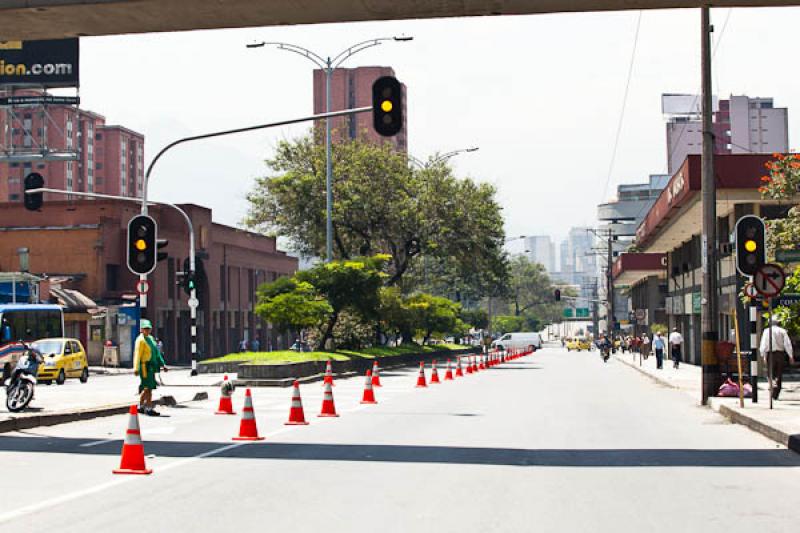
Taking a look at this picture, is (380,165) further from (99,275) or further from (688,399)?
(688,399)

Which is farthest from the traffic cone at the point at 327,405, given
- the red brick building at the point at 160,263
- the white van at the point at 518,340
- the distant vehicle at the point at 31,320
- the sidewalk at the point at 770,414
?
the white van at the point at 518,340

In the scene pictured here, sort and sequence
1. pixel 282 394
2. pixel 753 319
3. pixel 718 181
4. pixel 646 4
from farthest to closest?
pixel 718 181
pixel 282 394
pixel 753 319
pixel 646 4

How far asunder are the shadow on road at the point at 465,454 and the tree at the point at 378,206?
45.3 metres

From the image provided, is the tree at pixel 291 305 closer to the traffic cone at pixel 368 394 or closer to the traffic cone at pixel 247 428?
the traffic cone at pixel 368 394

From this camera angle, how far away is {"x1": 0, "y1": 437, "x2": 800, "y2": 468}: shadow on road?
1395cm

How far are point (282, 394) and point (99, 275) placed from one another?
40.9 metres

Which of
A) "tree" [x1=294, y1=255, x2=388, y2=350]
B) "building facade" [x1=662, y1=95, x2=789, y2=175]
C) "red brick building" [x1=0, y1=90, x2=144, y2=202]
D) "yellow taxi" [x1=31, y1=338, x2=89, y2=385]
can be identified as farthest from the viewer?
"red brick building" [x1=0, y1=90, x2=144, y2=202]

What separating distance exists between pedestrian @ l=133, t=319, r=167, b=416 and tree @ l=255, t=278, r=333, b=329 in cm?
2134

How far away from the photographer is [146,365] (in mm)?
21875

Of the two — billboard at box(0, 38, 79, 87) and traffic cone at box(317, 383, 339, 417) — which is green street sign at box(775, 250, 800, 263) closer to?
traffic cone at box(317, 383, 339, 417)

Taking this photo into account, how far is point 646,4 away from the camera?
15.1m

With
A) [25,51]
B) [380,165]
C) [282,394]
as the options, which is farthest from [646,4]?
[25,51]

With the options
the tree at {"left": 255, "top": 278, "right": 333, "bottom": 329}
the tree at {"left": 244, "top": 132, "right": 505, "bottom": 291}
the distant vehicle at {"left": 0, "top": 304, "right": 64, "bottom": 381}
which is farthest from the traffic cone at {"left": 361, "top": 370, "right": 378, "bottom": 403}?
the tree at {"left": 244, "top": 132, "right": 505, "bottom": 291}

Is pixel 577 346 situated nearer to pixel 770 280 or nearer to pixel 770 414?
pixel 770 280
